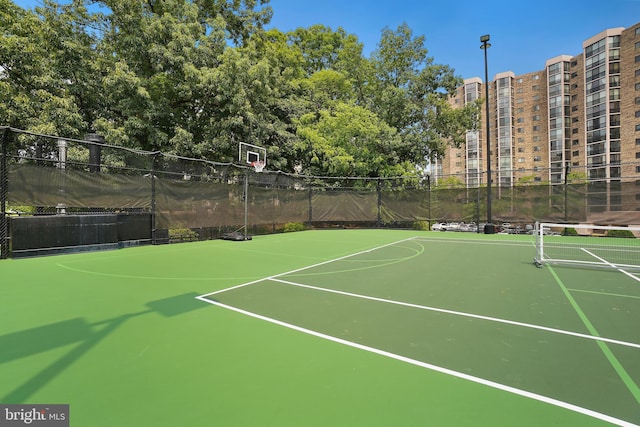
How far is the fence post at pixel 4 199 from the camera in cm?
667

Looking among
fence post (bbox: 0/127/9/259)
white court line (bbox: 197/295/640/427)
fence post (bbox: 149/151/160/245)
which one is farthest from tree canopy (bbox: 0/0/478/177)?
white court line (bbox: 197/295/640/427)

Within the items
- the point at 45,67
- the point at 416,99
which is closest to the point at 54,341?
the point at 45,67

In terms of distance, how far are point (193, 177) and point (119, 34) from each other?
8858 mm

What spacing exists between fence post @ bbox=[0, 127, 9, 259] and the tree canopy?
564 cm

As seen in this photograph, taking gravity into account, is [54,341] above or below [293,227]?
below

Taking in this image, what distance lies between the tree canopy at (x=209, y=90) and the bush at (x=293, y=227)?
3.63 metres

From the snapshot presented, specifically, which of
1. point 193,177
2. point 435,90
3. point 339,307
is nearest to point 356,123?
point 435,90

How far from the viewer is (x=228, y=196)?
452 inches

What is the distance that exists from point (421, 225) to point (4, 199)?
1417 centimetres

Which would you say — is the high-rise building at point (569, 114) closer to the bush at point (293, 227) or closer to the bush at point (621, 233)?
the bush at point (621, 233)

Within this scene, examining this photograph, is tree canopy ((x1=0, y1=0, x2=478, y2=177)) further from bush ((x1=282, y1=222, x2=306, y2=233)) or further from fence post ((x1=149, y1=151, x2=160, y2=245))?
fence post ((x1=149, y1=151, x2=160, y2=245))

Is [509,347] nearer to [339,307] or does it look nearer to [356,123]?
[339,307]

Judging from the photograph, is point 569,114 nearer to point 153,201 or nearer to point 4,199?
point 153,201

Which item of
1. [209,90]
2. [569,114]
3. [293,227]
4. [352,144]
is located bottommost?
[293,227]
